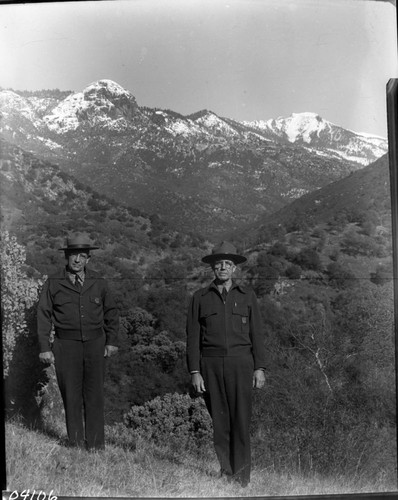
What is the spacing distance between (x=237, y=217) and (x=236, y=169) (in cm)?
38

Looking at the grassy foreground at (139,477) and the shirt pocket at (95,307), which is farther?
the shirt pocket at (95,307)

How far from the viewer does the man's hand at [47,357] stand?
535 cm

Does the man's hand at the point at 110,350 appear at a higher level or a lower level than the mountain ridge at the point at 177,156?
lower

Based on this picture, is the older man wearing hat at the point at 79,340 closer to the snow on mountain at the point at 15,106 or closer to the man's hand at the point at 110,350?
the man's hand at the point at 110,350

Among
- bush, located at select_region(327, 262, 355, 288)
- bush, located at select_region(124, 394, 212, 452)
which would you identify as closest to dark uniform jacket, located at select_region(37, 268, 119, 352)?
bush, located at select_region(124, 394, 212, 452)

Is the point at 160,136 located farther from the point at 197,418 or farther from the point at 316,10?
the point at 197,418

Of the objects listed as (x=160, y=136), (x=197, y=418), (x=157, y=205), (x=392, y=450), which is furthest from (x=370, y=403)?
(x=160, y=136)

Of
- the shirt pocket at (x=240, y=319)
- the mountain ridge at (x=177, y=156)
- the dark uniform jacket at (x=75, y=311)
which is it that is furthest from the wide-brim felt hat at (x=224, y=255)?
the dark uniform jacket at (x=75, y=311)

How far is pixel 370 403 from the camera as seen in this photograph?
5.34 meters

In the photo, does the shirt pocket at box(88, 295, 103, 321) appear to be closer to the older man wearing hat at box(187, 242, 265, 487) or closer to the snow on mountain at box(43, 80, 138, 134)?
the older man wearing hat at box(187, 242, 265, 487)

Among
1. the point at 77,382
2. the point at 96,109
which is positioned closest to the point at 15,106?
the point at 96,109

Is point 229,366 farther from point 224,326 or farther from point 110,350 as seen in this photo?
point 110,350

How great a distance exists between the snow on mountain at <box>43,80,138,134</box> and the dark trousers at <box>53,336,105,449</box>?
5.44ft

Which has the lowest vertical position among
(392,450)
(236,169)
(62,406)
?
(392,450)
